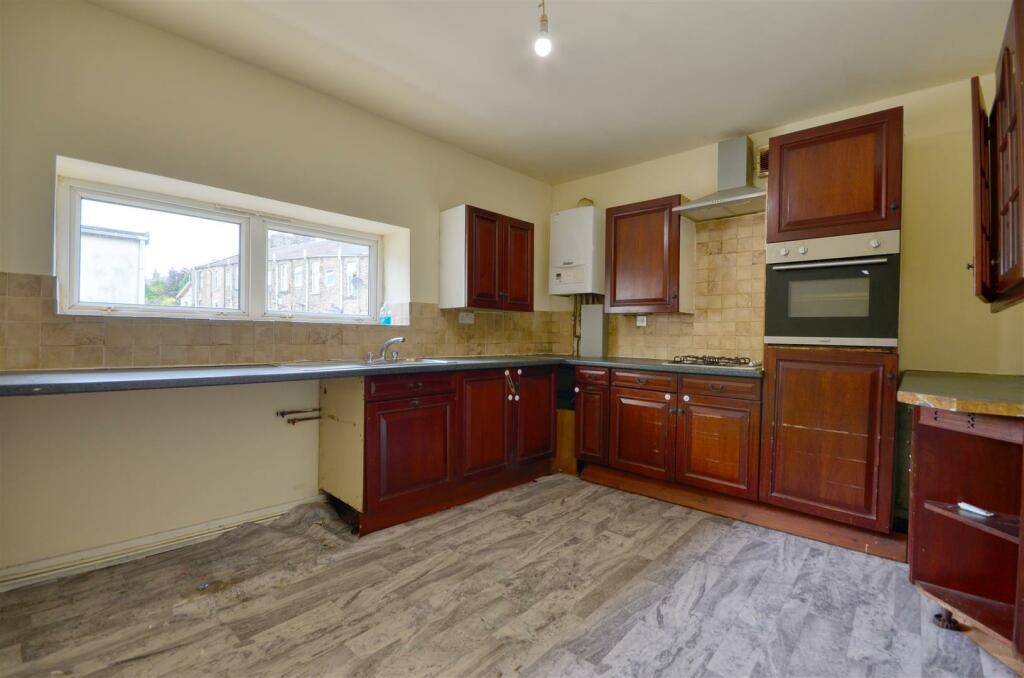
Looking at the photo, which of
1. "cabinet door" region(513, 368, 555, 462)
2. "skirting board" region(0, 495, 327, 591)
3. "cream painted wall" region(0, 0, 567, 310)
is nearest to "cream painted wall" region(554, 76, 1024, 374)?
"cabinet door" region(513, 368, 555, 462)

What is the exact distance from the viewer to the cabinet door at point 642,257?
3.35 m

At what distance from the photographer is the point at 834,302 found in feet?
8.21

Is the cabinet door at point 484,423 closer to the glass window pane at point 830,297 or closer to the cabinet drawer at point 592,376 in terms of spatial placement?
the cabinet drawer at point 592,376

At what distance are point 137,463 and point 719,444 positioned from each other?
3236mm

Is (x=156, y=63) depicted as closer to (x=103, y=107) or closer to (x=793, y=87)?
(x=103, y=107)

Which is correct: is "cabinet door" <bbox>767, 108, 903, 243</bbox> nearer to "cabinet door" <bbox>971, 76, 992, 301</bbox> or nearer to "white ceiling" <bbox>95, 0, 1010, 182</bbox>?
"white ceiling" <bbox>95, 0, 1010, 182</bbox>

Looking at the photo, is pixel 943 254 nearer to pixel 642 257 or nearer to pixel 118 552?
pixel 642 257

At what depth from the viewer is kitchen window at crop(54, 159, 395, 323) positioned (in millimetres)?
2180

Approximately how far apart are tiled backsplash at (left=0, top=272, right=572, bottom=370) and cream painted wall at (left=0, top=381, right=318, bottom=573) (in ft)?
0.56

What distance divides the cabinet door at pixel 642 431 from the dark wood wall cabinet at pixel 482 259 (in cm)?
115

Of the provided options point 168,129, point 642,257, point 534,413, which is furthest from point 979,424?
point 168,129

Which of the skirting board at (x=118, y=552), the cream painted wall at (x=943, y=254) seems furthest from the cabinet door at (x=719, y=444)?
the skirting board at (x=118, y=552)

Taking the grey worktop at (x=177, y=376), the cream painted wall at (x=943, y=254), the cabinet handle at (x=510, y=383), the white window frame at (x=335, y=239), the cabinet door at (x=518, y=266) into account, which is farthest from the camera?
the cabinet door at (x=518, y=266)

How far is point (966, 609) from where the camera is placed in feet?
5.50
